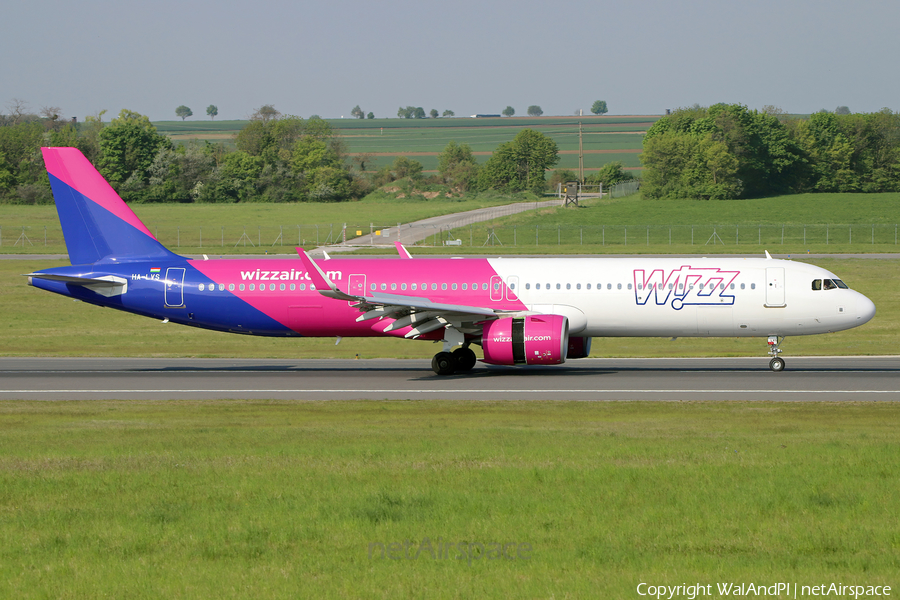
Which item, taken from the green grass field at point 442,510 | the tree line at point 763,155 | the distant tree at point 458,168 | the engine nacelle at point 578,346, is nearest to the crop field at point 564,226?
the tree line at point 763,155

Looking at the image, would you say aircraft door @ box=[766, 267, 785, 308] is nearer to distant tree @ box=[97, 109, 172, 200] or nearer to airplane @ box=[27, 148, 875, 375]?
airplane @ box=[27, 148, 875, 375]

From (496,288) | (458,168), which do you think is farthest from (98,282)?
(458,168)

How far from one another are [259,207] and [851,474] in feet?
384

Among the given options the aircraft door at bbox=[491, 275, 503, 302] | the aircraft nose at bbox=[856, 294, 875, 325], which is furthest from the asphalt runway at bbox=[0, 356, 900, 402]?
the aircraft door at bbox=[491, 275, 503, 302]

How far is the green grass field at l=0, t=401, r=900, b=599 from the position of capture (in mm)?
8922

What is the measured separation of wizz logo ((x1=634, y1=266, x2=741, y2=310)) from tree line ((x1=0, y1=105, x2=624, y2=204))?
115281 millimetres

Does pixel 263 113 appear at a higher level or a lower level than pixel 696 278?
higher

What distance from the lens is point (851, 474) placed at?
1285cm

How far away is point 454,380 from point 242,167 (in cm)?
11914

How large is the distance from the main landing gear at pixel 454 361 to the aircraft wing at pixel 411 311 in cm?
94

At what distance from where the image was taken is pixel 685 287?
28453 mm

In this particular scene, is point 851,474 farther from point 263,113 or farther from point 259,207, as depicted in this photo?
point 263,113

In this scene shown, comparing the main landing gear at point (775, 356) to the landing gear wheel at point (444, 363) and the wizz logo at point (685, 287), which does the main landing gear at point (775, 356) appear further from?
the landing gear wheel at point (444, 363)

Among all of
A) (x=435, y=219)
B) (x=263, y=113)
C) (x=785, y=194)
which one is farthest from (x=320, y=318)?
(x=263, y=113)
